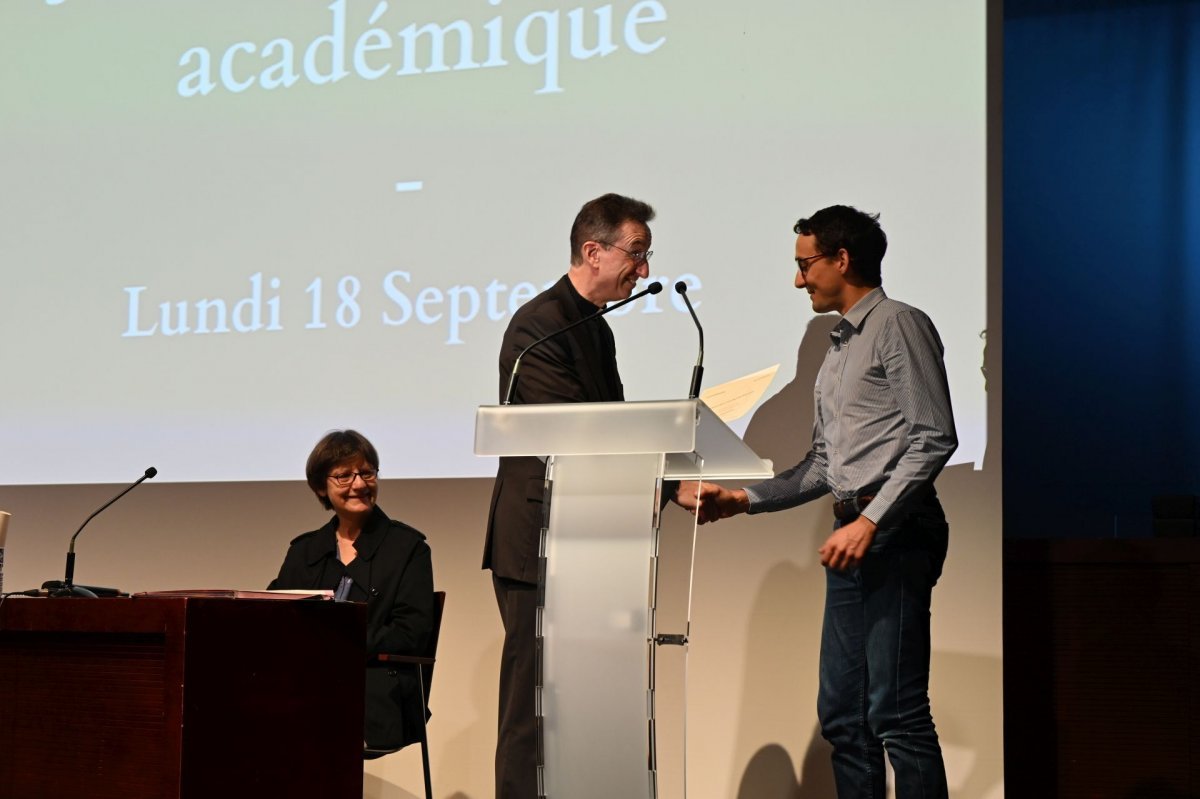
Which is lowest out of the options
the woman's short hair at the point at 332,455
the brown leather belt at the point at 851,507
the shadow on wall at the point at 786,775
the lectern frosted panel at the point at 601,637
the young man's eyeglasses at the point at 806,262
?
the shadow on wall at the point at 786,775

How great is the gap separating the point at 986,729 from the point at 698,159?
1.69 meters

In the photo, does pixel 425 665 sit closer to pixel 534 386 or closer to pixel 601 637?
pixel 534 386

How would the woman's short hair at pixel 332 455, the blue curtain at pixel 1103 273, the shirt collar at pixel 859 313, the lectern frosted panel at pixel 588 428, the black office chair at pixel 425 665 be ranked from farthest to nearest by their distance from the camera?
the blue curtain at pixel 1103 273
the woman's short hair at pixel 332 455
the black office chair at pixel 425 665
the shirt collar at pixel 859 313
the lectern frosted panel at pixel 588 428

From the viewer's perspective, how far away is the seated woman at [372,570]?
3326mm

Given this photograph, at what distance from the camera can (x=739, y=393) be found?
3.63 metres

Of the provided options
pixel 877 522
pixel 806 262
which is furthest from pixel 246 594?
pixel 806 262

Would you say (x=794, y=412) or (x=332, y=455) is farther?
(x=794, y=412)

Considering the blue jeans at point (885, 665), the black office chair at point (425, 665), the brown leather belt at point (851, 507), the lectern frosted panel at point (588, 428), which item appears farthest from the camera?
the black office chair at point (425, 665)

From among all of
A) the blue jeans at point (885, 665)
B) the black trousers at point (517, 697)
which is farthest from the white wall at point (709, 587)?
the black trousers at point (517, 697)

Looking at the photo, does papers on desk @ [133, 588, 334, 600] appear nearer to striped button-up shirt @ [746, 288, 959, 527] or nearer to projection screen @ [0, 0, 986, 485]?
striped button-up shirt @ [746, 288, 959, 527]

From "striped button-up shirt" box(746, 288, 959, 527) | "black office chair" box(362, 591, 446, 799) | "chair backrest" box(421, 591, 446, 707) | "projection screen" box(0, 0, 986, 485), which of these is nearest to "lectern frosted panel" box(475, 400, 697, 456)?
"striped button-up shirt" box(746, 288, 959, 527)

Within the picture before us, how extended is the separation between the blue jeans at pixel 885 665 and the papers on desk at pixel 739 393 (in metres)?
0.79

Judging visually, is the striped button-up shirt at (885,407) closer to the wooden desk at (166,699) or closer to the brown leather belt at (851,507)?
the brown leather belt at (851,507)

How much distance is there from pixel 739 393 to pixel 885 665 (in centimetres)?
108
